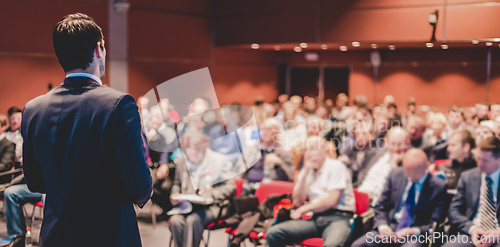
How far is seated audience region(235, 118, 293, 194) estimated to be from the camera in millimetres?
4863

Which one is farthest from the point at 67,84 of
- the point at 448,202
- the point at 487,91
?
the point at 487,91

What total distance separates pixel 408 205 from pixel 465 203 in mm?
415

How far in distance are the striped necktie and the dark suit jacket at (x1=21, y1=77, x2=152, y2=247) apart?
9.22ft

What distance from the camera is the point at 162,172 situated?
495 cm

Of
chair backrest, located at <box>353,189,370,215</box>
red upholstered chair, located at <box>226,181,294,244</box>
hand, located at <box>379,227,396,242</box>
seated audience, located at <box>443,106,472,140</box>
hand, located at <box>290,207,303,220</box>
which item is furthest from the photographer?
seated audience, located at <box>443,106,472,140</box>

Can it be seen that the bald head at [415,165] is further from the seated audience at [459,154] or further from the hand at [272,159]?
the hand at [272,159]

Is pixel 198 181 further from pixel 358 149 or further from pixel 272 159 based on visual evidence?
pixel 358 149

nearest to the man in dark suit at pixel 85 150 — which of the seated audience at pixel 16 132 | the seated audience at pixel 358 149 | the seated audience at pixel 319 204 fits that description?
the seated audience at pixel 319 204

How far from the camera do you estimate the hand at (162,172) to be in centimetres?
494

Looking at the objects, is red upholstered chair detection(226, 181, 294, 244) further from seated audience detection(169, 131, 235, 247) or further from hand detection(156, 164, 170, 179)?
hand detection(156, 164, 170, 179)

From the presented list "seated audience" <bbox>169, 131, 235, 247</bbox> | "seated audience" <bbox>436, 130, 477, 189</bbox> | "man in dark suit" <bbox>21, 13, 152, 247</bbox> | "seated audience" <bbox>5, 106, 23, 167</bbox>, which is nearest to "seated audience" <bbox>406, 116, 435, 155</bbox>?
"seated audience" <bbox>436, 130, 477, 189</bbox>

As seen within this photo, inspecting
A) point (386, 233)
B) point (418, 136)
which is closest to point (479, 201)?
point (386, 233)

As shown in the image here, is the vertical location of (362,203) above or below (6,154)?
below

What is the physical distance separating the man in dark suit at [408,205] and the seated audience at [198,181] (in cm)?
133
